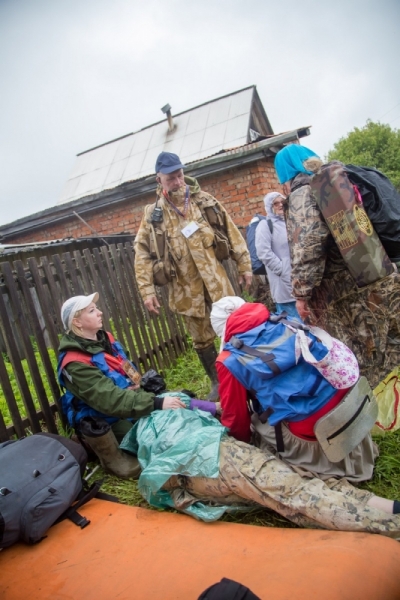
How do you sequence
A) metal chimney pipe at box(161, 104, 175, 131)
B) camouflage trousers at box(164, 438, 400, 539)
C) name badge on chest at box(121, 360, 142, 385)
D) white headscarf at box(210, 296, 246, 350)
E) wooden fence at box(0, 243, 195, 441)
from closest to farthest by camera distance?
camouflage trousers at box(164, 438, 400, 539) → white headscarf at box(210, 296, 246, 350) → name badge on chest at box(121, 360, 142, 385) → wooden fence at box(0, 243, 195, 441) → metal chimney pipe at box(161, 104, 175, 131)

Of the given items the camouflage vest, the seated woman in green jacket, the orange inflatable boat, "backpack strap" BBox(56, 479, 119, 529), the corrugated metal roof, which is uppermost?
the corrugated metal roof

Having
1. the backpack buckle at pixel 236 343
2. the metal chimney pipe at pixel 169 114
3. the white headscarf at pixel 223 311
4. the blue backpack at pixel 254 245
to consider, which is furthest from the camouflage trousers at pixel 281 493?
the metal chimney pipe at pixel 169 114

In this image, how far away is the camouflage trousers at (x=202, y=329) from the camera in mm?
3786

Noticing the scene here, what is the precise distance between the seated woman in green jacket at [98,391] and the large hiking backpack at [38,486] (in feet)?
1.06

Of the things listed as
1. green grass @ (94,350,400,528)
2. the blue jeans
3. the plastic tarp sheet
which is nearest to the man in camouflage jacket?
green grass @ (94,350,400,528)

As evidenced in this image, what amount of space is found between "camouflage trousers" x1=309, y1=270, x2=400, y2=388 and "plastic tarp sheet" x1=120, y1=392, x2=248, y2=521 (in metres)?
1.00

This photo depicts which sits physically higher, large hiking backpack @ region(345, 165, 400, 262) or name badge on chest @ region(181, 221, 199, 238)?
name badge on chest @ region(181, 221, 199, 238)

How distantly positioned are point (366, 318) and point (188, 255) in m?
1.75

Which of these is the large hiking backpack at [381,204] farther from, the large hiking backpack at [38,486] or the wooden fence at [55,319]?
the wooden fence at [55,319]

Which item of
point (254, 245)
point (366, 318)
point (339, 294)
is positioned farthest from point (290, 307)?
point (366, 318)

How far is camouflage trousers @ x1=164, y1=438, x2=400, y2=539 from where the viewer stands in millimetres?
1628

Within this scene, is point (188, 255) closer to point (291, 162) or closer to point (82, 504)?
point (291, 162)

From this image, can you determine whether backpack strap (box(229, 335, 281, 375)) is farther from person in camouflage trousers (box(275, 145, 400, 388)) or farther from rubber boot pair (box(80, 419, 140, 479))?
rubber boot pair (box(80, 419, 140, 479))

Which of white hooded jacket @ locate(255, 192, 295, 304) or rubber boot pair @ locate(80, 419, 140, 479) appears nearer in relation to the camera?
rubber boot pair @ locate(80, 419, 140, 479)
